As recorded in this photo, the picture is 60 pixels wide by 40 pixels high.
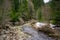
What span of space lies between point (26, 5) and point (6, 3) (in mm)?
12116

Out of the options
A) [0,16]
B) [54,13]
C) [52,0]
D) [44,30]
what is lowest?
[44,30]

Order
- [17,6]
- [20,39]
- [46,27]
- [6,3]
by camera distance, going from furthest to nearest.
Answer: [17,6] < [46,27] < [6,3] < [20,39]

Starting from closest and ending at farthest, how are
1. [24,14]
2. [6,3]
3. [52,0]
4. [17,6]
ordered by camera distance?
[52,0], [6,3], [17,6], [24,14]

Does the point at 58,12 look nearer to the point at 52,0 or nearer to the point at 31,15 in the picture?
the point at 52,0

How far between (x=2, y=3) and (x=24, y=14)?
11.5 meters

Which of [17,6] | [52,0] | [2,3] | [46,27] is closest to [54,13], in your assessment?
[52,0]

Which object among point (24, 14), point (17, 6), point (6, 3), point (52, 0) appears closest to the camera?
point (52, 0)

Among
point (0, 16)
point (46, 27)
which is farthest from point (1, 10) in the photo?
point (46, 27)

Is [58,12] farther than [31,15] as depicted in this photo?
No

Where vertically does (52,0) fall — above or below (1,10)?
above

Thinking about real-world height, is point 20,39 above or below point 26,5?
below

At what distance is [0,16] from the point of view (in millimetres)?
8344

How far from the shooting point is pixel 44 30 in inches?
433

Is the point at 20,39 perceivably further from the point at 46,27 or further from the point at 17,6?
the point at 17,6
